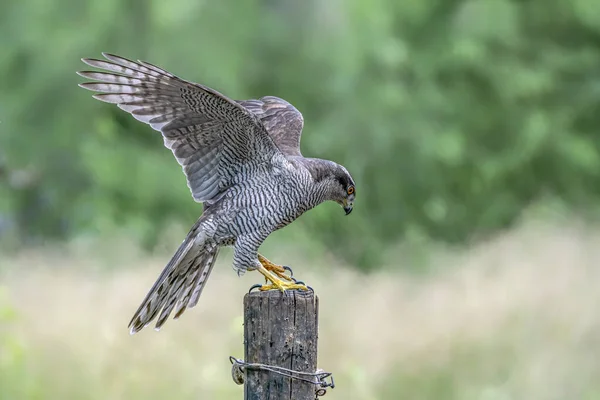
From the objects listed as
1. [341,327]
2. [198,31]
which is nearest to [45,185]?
[198,31]

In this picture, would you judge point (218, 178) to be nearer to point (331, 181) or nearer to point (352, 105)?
point (331, 181)

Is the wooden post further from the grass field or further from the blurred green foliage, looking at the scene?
the blurred green foliage

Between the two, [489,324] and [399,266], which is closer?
[489,324]

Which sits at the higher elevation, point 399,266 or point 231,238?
point 399,266

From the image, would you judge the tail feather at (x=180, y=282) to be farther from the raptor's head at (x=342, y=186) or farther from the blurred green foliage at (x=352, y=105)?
the blurred green foliage at (x=352, y=105)

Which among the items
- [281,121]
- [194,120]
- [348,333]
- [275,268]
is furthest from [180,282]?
[348,333]

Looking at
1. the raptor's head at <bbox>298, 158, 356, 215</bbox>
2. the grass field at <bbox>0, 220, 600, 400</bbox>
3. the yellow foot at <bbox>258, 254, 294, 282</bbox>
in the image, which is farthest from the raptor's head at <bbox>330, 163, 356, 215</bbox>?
the grass field at <bbox>0, 220, 600, 400</bbox>

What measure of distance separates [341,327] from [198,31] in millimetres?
5543

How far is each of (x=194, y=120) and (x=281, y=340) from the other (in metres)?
1.39

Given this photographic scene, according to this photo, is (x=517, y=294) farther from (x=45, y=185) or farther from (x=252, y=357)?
(x=45, y=185)

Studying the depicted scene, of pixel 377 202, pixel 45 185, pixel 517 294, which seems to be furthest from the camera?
pixel 377 202

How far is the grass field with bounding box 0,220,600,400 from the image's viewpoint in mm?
5816

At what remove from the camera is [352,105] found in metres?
12.4

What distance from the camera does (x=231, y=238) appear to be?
4.51 meters
